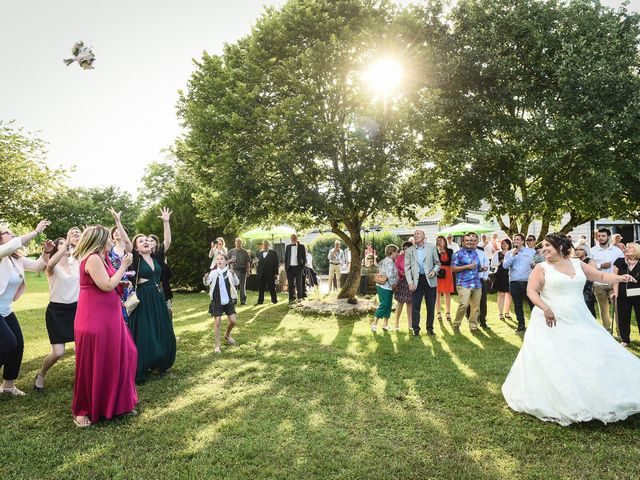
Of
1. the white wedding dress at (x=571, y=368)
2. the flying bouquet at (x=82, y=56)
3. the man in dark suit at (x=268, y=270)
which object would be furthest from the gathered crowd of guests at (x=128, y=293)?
the man in dark suit at (x=268, y=270)

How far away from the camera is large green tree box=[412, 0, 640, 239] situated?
46.2 feet

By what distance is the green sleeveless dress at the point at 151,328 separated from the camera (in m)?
6.32

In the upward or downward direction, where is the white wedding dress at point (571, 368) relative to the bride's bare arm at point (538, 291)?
downward

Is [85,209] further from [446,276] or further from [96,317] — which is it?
[96,317]

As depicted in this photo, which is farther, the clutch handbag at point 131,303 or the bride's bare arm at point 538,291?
the clutch handbag at point 131,303

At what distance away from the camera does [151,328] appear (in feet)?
21.0

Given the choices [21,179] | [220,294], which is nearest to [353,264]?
[220,294]

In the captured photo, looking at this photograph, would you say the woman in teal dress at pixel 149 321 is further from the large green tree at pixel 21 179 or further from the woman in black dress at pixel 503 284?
the large green tree at pixel 21 179

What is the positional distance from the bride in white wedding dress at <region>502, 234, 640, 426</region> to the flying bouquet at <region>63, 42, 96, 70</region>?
251 inches

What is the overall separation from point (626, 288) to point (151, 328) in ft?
27.0

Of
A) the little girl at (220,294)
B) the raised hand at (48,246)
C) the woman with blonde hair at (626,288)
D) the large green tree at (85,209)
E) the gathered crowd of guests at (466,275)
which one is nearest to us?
the raised hand at (48,246)

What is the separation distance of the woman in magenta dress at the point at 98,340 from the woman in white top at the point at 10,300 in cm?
99

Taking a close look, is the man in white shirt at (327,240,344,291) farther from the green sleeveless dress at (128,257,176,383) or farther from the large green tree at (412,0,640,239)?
the green sleeveless dress at (128,257,176,383)

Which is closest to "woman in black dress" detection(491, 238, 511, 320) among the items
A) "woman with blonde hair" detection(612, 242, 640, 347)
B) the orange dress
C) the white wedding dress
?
the orange dress
